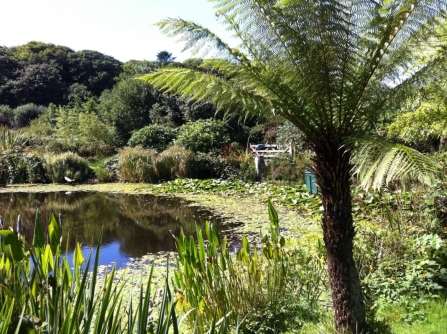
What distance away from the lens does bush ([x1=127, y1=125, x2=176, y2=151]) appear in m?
14.3

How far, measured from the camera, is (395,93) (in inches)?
103

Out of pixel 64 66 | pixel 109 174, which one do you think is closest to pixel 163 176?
pixel 109 174

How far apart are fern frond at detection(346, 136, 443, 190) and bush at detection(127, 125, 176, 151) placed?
12267 millimetres

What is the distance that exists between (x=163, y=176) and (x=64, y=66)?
22.5 meters

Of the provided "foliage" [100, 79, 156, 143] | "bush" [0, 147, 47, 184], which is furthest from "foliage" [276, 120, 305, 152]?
"foliage" [100, 79, 156, 143]

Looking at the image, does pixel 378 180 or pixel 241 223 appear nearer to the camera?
pixel 378 180

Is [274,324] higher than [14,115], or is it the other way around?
[14,115]

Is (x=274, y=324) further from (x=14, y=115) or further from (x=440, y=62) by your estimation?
(x=14, y=115)

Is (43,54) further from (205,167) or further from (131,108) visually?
(205,167)

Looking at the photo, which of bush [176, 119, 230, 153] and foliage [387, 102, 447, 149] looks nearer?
Answer: foliage [387, 102, 447, 149]

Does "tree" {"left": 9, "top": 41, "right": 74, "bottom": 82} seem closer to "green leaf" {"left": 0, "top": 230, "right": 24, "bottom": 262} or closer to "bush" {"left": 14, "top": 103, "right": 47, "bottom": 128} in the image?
"bush" {"left": 14, "top": 103, "right": 47, "bottom": 128}

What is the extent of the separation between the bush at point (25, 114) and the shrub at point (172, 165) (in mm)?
16149

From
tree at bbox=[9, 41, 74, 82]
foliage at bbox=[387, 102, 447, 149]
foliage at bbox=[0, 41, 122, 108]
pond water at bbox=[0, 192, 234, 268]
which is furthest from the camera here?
tree at bbox=[9, 41, 74, 82]

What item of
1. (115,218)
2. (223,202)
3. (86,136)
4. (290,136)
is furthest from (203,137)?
(86,136)
